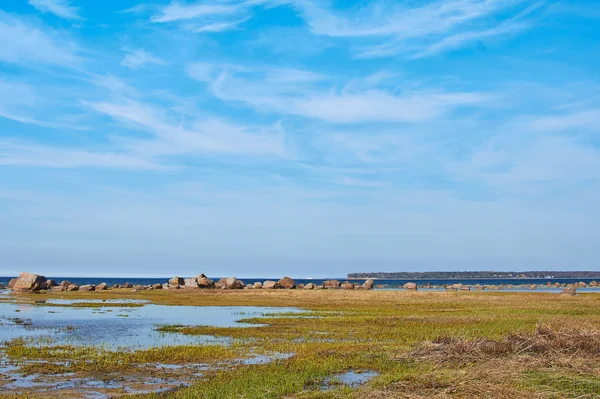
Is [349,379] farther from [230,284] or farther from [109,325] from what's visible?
[230,284]

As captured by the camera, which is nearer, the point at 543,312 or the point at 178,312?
the point at 543,312

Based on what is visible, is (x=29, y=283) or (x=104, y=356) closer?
(x=104, y=356)

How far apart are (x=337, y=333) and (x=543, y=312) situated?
1993 centimetres

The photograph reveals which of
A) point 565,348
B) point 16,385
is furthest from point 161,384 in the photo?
point 565,348

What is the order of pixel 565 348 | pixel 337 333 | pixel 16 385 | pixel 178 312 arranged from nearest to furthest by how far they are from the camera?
pixel 16 385 → pixel 565 348 → pixel 337 333 → pixel 178 312

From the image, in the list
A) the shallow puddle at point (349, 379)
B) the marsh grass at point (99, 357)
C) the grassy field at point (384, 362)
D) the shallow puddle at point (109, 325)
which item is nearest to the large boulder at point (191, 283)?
the shallow puddle at point (109, 325)

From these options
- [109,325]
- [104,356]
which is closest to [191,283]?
[109,325]

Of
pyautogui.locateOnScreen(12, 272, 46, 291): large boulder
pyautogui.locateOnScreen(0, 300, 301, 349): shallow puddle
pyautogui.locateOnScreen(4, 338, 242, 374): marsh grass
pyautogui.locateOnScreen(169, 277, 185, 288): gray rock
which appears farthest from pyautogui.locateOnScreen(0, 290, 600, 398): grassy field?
pyautogui.locateOnScreen(169, 277, 185, 288): gray rock

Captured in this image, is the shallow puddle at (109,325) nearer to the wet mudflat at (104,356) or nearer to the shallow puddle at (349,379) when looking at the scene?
the wet mudflat at (104,356)

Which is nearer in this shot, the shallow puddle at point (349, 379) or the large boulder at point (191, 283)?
the shallow puddle at point (349, 379)

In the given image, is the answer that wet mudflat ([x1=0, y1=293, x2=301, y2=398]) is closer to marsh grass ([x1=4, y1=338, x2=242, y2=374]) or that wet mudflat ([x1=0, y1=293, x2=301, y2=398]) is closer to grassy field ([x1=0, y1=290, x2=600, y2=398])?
marsh grass ([x1=4, y1=338, x2=242, y2=374])

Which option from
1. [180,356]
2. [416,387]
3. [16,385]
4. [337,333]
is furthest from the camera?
[337,333]

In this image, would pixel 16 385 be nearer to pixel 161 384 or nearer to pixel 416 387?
pixel 161 384

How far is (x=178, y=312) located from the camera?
157 ft
